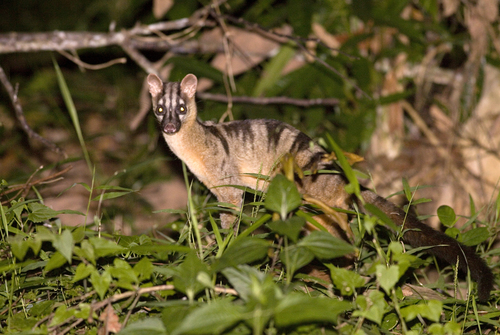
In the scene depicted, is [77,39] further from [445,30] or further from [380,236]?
[445,30]

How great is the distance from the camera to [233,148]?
371 centimetres

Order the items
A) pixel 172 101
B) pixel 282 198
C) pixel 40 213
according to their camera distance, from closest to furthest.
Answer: pixel 282 198 < pixel 40 213 < pixel 172 101

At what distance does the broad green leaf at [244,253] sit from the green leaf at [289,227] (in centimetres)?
11

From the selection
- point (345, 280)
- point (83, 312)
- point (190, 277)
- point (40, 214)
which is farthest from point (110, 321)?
point (345, 280)

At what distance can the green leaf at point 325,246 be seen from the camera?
87.0 inches

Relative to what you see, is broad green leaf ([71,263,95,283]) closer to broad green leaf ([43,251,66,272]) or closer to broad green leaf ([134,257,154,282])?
broad green leaf ([43,251,66,272])

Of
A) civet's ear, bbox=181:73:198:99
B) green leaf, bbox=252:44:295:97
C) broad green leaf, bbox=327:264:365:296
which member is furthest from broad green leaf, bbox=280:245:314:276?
green leaf, bbox=252:44:295:97

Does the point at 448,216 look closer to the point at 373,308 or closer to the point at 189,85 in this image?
the point at 373,308

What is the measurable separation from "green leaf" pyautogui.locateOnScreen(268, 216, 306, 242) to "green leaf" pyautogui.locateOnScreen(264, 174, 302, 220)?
4cm

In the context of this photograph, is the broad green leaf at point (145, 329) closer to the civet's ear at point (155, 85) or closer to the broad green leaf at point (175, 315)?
the broad green leaf at point (175, 315)

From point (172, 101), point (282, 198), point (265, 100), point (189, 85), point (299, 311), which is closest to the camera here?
point (299, 311)

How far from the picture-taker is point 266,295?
1897mm

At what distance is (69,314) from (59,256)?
281 millimetres

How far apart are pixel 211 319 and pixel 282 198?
2.36ft
